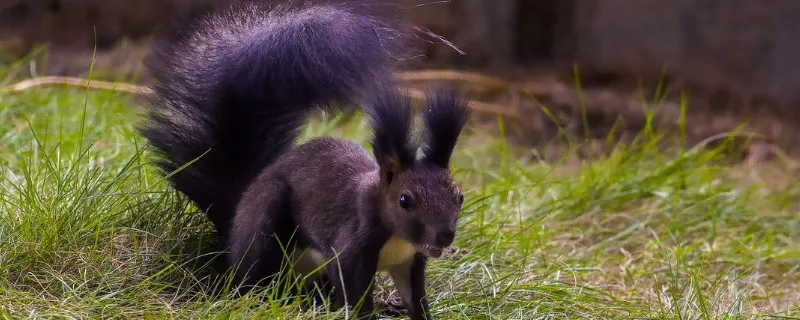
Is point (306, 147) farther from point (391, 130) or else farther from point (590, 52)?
point (590, 52)

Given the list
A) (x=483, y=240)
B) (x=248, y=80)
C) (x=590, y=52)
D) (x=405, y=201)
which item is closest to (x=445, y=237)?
(x=405, y=201)

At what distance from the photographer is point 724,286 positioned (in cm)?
324

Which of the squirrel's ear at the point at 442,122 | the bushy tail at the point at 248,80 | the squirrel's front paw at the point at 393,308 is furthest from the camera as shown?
the squirrel's front paw at the point at 393,308

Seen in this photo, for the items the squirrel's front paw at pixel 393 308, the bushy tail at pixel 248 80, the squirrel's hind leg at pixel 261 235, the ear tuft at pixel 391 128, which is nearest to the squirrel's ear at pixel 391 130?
the ear tuft at pixel 391 128

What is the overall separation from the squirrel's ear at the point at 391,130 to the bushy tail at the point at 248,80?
0.51ft

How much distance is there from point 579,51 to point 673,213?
2.31 metres

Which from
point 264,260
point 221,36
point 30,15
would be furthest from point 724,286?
point 30,15

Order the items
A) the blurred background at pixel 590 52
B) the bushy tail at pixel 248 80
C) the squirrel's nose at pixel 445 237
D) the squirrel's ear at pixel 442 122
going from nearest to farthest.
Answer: the squirrel's nose at pixel 445 237, the squirrel's ear at pixel 442 122, the bushy tail at pixel 248 80, the blurred background at pixel 590 52

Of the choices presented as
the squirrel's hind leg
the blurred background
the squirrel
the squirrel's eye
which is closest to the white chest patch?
the squirrel

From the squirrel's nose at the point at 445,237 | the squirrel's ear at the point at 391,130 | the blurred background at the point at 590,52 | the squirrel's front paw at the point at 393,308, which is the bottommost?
the blurred background at the point at 590,52

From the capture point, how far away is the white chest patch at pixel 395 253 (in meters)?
2.46

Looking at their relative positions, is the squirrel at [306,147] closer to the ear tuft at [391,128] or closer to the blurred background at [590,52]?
the ear tuft at [391,128]

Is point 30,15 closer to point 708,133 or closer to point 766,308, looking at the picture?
point 708,133

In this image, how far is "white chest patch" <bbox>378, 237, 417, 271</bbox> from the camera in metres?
2.46
